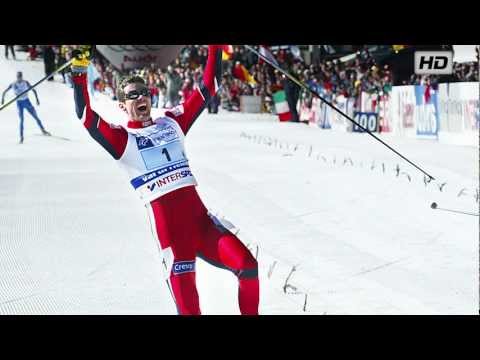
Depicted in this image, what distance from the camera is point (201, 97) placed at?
3.97 meters

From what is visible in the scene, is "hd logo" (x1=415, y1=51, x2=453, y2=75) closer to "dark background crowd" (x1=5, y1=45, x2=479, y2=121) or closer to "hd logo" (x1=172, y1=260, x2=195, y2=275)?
"dark background crowd" (x1=5, y1=45, x2=479, y2=121)

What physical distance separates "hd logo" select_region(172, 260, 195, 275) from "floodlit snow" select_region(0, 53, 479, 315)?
0.67 m

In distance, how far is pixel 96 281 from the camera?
15.6 ft

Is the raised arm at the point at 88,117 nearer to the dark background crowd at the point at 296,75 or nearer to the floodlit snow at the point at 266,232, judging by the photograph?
the floodlit snow at the point at 266,232

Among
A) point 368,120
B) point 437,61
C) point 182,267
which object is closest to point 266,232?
point 182,267

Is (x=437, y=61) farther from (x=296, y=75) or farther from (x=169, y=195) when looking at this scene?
(x=169, y=195)

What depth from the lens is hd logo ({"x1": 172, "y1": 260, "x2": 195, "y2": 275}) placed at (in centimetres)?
360

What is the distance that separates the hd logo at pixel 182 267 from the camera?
3604 mm

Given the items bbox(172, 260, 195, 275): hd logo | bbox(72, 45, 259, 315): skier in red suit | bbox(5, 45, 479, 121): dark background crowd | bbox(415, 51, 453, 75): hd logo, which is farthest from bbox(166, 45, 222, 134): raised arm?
bbox(5, 45, 479, 121): dark background crowd

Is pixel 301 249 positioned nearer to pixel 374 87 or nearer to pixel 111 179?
pixel 111 179

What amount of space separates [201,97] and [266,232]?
8.03 feet

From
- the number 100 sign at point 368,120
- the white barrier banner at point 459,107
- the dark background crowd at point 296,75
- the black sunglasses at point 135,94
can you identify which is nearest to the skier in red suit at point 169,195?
the black sunglasses at point 135,94
